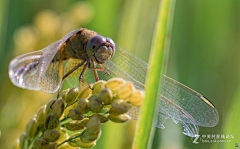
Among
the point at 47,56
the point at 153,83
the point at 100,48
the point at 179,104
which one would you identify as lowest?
the point at 153,83

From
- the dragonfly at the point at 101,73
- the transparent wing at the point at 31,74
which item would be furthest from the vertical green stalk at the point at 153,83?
the transparent wing at the point at 31,74

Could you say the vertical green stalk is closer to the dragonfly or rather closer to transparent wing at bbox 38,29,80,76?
the dragonfly

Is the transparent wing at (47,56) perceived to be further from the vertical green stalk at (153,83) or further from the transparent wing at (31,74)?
the vertical green stalk at (153,83)

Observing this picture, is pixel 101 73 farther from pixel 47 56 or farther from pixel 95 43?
pixel 47 56

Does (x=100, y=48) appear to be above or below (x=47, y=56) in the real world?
above

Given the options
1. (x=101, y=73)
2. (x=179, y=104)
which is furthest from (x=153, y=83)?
(x=101, y=73)

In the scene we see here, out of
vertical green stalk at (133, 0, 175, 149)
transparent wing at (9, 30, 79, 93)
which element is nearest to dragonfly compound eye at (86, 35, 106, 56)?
transparent wing at (9, 30, 79, 93)
